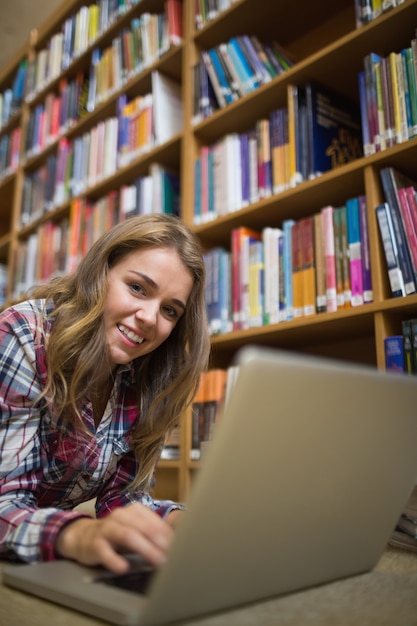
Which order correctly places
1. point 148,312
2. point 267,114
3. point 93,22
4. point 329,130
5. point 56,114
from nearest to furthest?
point 148,312, point 329,130, point 267,114, point 93,22, point 56,114

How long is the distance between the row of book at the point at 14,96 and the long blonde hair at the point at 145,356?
90.3 inches

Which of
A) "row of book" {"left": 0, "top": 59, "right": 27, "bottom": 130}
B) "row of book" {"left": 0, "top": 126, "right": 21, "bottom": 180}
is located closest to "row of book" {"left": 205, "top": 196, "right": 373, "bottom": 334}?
"row of book" {"left": 0, "top": 126, "right": 21, "bottom": 180}

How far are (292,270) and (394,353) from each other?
1.34ft

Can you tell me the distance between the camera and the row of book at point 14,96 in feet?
10.1

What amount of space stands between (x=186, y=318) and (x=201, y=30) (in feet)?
3.89

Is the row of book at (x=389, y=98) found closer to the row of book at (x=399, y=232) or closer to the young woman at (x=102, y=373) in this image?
the row of book at (x=399, y=232)

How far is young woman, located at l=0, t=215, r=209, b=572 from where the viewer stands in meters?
0.89

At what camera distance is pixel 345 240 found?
141 centimetres

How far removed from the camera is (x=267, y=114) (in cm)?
179

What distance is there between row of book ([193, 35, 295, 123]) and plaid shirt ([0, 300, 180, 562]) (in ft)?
3.57

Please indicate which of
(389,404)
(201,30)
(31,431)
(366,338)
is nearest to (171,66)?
(201,30)

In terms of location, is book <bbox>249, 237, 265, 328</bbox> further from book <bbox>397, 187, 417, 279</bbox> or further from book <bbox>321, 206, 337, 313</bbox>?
book <bbox>397, 187, 417, 279</bbox>

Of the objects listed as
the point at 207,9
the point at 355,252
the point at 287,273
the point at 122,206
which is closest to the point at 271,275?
the point at 287,273

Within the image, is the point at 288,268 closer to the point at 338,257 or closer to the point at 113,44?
the point at 338,257
